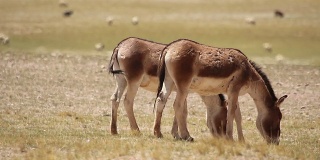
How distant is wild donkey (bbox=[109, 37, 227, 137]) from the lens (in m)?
18.6

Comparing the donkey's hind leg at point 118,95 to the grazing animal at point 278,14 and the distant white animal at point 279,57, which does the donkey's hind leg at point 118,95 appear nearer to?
the distant white animal at point 279,57

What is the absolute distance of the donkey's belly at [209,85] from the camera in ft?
58.1

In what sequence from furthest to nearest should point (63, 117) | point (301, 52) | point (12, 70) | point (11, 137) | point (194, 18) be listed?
point (194, 18)
point (301, 52)
point (12, 70)
point (63, 117)
point (11, 137)

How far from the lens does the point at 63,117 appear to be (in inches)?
872

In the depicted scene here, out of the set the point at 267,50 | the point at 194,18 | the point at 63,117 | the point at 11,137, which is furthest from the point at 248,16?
the point at 11,137

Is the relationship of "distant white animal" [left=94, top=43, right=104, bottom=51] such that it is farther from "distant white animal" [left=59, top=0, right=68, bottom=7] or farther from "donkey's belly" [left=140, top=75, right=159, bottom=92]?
"donkey's belly" [left=140, top=75, right=159, bottom=92]

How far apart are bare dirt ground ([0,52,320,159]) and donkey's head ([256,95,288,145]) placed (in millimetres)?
1048

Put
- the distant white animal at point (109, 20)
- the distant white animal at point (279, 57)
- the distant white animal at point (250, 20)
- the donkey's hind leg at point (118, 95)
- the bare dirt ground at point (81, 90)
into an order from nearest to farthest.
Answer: the donkey's hind leg at point (118, 95) < the bare dirt ground at point (81, 90) < the distant white animal at point (279, 57) < the distant white animal at point (109, 20) < the distant white animal at point (250, 20)

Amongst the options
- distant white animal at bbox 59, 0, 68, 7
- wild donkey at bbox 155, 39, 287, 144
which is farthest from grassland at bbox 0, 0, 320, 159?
wild donkey at bbox 155, 39, 287, 144

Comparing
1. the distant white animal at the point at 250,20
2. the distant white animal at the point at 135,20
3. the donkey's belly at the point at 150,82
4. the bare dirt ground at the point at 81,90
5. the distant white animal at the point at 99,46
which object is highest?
the donkey's belly at the point at 150,82

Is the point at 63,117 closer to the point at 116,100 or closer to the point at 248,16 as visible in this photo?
the point at 116,100

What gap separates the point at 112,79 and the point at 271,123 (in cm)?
1423

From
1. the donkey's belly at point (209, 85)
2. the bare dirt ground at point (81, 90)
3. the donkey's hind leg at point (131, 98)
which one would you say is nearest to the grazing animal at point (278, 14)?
the bare dirt ground at point (81, 90)

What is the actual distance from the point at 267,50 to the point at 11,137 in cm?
2836
